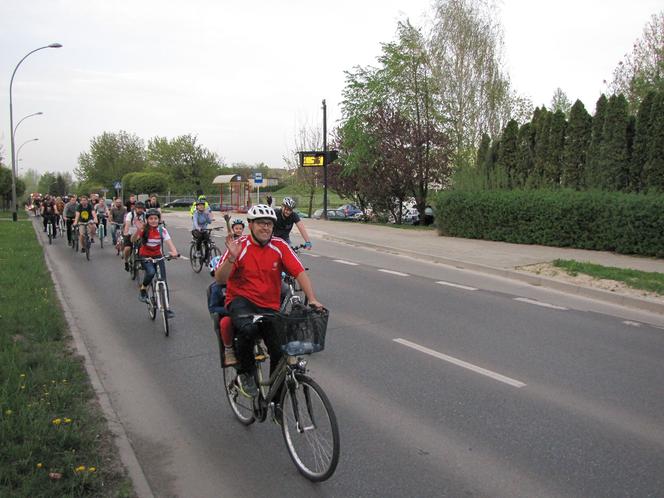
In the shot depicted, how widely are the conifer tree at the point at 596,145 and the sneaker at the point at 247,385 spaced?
1503 cm

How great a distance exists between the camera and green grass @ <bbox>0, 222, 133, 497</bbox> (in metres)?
3.40

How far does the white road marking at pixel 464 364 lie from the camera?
5609 mm

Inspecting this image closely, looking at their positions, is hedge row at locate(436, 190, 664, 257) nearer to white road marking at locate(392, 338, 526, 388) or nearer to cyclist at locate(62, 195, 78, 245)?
white road marking at locate(392, 338, 526, 388)

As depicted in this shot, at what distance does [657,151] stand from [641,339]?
985cm

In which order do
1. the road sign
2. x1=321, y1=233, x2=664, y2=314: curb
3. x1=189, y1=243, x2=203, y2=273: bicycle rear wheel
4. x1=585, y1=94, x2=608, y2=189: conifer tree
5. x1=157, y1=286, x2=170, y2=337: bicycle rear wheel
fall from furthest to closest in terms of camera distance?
1. the road sign
2. x1=585, y1=94, x2=608, y2=189: conifer tree
3. x1=189, y1=243, x2=203, y2=273: bicycle rear wheel
4. x1=321, y1=233, x2=664, y2=314: curb
5. x1=157, y1=286, x2=170, y2=337: bicycle rear wheel

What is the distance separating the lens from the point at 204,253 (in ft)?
43.6

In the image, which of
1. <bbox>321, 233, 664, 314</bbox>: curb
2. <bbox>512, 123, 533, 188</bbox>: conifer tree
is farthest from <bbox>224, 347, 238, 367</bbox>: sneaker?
<bbox>512, 123, 533, 188</bbox>: conifer tree

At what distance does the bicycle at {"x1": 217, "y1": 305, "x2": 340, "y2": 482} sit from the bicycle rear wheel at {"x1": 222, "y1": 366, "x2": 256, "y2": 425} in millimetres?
384

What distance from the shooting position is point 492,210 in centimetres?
1847

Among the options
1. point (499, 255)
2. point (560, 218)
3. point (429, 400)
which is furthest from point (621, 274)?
point (429, 400)

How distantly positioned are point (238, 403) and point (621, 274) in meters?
8.90

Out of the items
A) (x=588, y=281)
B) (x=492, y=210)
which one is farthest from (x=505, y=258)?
(x=492, y=210)


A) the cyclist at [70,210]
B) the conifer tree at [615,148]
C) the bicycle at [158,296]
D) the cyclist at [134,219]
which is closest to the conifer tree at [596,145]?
the conifer tree at [615,148]

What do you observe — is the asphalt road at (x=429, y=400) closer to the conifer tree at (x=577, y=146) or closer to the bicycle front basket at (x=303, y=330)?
the bicycle front basket at (x=303, y=330)
